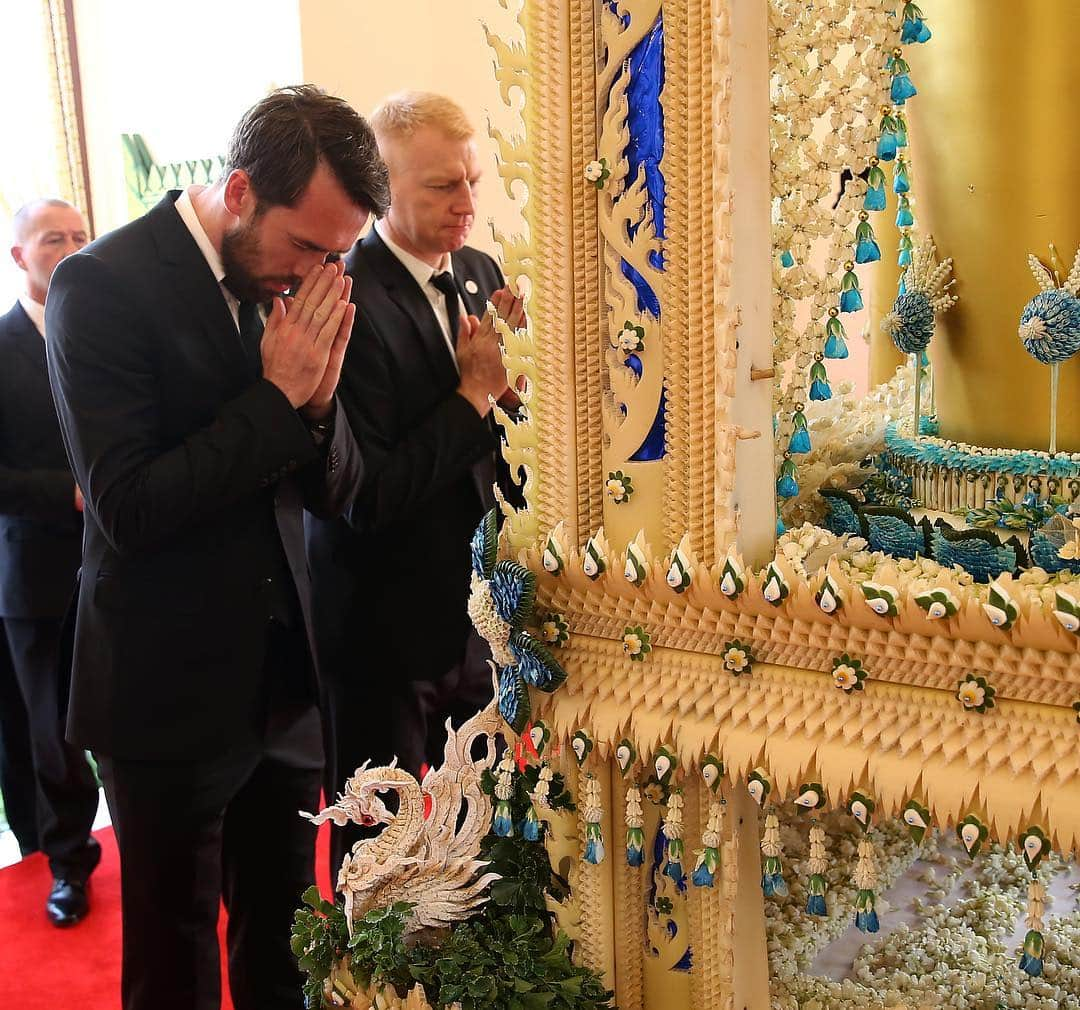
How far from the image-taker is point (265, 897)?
1.90 metres

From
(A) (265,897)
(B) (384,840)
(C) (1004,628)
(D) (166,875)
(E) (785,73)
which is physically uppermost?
(E) (785,73)

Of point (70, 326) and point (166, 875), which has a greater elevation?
point (70, 326)

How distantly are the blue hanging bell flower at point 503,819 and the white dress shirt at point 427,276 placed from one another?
0.96 meters

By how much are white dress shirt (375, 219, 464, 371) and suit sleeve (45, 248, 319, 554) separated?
0.59 metres

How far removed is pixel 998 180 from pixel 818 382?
559 millimetres

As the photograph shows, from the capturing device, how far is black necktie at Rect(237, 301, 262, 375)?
1.70 metres

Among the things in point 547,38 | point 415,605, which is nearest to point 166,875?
point 415,605

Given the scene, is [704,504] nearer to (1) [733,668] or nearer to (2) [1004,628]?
(1) [733,668]

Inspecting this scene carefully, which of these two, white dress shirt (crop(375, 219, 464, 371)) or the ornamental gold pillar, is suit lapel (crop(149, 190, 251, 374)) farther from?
the ornamental gold pillar

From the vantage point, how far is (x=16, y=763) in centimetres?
308

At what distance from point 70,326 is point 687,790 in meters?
0.99

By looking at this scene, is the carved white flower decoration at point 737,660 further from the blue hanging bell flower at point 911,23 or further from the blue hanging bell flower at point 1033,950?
the blue hanging bell flower at point 911,23

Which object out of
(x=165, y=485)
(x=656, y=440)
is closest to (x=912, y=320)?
(x=656, y=440)

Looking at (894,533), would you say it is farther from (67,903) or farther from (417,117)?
(67,903)
